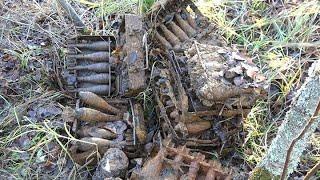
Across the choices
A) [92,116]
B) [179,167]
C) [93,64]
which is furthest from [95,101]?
[179,167]

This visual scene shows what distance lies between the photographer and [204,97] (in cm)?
306

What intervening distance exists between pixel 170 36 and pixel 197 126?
3.13ft

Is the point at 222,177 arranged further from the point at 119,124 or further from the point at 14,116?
the point at 14,116

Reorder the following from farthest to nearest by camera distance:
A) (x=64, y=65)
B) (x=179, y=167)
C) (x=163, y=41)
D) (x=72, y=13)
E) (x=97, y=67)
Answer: (x=72, y=13) → (x=64, y=65) → (x=97, y=67) → (x=163, y=41) → (x=179, y=167)

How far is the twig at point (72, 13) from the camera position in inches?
166

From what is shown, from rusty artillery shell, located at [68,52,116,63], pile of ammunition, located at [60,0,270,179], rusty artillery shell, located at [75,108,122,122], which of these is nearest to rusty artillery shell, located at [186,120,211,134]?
pile of ammunition, located at [60,0,270,179]

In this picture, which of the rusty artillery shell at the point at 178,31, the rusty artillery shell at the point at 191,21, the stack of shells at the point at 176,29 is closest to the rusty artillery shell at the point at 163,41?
the stack of shells at the point at 176,29

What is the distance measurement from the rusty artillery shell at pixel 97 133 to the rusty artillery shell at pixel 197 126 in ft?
2.01

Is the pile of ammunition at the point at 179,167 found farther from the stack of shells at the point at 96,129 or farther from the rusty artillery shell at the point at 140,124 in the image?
the stack of shells at the point at 96,129

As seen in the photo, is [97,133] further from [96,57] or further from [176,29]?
[176,29]

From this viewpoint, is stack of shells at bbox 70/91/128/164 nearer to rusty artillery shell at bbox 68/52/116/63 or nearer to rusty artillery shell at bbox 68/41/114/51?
rusty artillery shell at bbox 68/52/116/63

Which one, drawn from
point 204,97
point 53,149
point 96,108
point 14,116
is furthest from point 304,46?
point 14,116

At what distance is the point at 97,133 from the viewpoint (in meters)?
3.36

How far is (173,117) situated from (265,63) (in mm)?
1293
